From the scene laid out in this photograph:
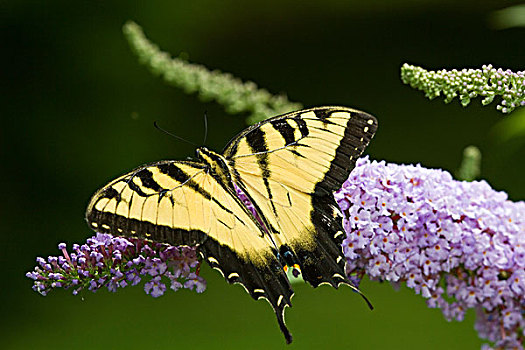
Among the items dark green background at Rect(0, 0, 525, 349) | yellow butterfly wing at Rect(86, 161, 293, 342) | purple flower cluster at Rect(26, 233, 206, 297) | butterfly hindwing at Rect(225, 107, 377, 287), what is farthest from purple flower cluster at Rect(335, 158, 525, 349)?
dark green background at Rect(0, 0, 525, 349)

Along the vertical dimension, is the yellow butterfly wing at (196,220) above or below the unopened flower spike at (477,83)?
below

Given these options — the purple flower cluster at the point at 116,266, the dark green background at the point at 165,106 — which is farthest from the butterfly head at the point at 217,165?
the dark green background at the point at 165,106

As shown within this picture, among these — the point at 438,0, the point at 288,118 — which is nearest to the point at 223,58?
the point at 438,0

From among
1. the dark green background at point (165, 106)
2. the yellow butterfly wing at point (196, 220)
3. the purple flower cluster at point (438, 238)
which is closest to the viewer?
the yellow butterfly wing at point (196, 220)

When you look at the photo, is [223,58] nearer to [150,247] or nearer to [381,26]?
[381,26]

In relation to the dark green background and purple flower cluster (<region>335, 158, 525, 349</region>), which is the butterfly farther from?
the dark green background

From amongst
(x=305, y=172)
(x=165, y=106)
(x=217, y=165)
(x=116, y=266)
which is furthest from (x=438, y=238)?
(x=165, y=106)

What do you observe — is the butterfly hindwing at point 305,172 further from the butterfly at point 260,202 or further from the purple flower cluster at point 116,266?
the purple flower cluster at point 116,266
